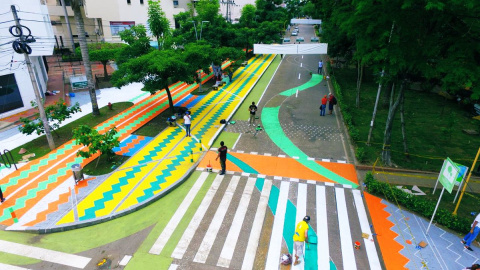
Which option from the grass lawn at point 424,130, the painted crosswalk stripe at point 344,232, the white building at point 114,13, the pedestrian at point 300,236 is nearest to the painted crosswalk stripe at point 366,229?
the painted crosswalk stripe at point 344,232

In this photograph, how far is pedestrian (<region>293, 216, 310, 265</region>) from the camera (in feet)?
28.1

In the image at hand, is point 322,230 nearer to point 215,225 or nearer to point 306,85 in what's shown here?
point 215,225

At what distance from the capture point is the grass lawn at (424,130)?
15.4 m

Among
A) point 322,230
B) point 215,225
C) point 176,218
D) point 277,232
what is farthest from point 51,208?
point 322,230

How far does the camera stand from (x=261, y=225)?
1075cm

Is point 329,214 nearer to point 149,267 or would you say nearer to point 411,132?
point 149,267

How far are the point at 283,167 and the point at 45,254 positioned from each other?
35.1ft

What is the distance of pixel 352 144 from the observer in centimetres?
1722

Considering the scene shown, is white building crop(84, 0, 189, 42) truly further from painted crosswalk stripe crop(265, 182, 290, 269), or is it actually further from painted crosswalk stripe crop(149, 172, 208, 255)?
painted crosswalk stripe crop(265, 182, 290, 269)

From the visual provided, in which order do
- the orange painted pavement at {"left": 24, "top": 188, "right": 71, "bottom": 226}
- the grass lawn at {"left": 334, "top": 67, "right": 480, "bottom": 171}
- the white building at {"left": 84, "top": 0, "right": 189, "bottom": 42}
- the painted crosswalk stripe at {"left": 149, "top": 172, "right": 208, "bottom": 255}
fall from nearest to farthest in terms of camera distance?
the painted crosswalk stripe at {"left": 149, "top": 172, "right": 208, "bottom": 255} < the orange painted pavement at {"left": 24, "top": 188, "right": 71, "bottom": 226} < the grass lawn at {"left": 334, "top": 67, "right": 480, "bottom": 171} < the white building at {"left": 84, "top": 0, "right": 189, "bottom": 42}

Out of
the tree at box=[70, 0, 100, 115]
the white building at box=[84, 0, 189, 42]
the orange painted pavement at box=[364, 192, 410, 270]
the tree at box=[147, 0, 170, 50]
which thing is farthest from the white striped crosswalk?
the white building at box=[84, 0, 189, 42]

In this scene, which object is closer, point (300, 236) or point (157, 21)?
point (300, 236)

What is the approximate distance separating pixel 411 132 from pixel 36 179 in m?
22.2

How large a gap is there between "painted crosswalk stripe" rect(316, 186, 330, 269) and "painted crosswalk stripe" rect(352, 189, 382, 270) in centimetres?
136
